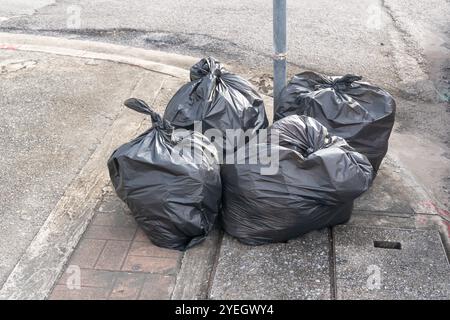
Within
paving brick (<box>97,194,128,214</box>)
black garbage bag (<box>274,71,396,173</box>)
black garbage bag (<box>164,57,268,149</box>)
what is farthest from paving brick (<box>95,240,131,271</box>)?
black garbage bag (<box>274,71,396,173</box>)

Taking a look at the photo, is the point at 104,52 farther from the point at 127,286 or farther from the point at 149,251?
the point at 127,286

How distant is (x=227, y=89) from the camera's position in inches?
150

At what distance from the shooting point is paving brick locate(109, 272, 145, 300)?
9.75 feet

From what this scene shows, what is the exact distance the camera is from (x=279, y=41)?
3.91 m

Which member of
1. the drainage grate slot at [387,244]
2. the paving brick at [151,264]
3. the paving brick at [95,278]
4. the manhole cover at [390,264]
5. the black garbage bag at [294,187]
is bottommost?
the drainage grate slot at [387,244]

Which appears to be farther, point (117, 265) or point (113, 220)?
point (113, 220)

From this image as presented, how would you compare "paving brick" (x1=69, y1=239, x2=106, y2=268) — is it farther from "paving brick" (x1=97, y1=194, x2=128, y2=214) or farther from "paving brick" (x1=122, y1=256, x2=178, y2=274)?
"paving brick" (x1=97, y1=194, x2=128, y2=214)

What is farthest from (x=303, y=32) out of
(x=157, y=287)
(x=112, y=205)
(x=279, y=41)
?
(x=157, y=287)

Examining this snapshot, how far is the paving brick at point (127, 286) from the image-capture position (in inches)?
117

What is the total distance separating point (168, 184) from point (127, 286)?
59 centimetres

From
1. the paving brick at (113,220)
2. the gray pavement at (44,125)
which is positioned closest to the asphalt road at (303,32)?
the gray pavement at (44,125)

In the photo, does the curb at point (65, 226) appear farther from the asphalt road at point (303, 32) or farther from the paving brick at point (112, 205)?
the asphalt road at point (303, 32)

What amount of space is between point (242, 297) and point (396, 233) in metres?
1.07

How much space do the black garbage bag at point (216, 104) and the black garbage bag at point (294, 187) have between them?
17.7 inches
